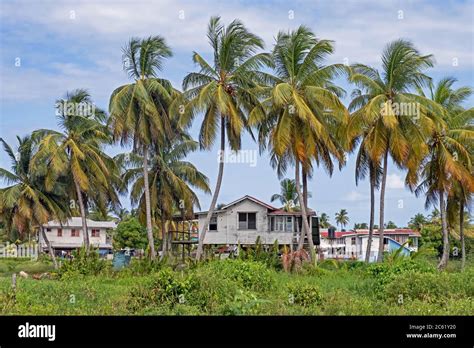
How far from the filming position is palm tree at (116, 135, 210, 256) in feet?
143

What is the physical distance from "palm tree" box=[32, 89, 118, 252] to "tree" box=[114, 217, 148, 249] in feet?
59.9

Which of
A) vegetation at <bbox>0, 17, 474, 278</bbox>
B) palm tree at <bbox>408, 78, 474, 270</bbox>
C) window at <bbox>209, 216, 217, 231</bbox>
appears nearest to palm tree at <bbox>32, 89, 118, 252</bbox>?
vegetation at <bbox>0, 17, 474, 278</bbox>

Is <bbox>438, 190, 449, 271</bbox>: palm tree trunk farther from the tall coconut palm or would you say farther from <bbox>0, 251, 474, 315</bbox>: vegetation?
<bbox>0, 251, 474, 315</bbox>: vegetation

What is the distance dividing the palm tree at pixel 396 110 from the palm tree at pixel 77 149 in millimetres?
15524

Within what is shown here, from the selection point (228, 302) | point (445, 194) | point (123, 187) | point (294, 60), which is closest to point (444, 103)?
point (445, 194)

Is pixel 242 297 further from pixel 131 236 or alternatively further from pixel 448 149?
pixel 131 236

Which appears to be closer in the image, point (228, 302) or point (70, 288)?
point (228, 302)

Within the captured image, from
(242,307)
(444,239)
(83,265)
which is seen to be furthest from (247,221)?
(242,307)

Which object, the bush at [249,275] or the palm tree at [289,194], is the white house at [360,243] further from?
the bush at [249,275]

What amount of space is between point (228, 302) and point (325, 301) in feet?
9.80

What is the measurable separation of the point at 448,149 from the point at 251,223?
15.0 metres
